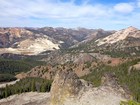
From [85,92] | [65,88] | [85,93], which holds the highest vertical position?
[65,88]

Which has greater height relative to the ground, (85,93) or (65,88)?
(65,88)

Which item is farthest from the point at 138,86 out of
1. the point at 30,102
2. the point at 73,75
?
the point at 73,75

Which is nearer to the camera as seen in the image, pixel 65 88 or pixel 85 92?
pixel 85 92

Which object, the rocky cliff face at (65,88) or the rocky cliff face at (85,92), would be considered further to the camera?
the rocky cliff face at (65,88)

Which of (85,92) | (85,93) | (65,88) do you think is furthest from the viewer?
(65,88)

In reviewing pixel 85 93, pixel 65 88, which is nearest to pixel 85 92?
pixel 85 93

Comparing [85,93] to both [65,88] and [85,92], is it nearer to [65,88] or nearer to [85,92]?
[85,92]

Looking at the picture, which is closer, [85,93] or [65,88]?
[85,93]

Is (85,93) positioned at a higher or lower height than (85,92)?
lower

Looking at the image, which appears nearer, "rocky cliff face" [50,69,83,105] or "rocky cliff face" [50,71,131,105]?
"rocky cliff face" [50,71,131,105]

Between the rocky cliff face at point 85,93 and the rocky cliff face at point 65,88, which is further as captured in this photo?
the rocky cliff face at point 65,88

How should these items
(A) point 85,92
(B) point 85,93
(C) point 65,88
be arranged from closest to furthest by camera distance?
(B) point 85,93 < (A) point 85,92 < (C) point 65,88

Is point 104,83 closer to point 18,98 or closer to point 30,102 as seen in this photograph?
point 30,102

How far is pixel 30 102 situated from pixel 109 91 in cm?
12946
